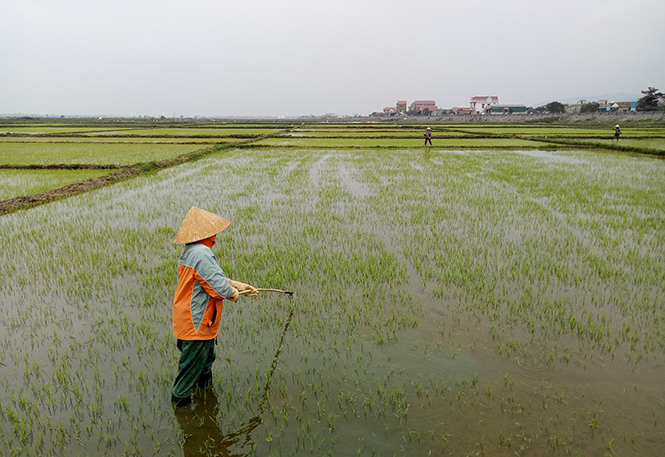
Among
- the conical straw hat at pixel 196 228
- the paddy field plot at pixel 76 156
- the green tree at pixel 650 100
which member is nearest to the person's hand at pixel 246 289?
the conical straw hat at pixel 196 228

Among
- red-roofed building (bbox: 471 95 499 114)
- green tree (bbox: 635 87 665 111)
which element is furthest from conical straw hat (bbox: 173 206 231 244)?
red-roofed building (bbox: 471 95 499 114)

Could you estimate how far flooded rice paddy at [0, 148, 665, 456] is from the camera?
2137 mm

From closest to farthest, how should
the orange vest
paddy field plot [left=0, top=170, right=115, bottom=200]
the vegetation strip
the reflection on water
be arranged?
the reflection on water → the orange vest → the vegetation strip → paddy field plot [left=0, top=170, right=115, bottom=200]

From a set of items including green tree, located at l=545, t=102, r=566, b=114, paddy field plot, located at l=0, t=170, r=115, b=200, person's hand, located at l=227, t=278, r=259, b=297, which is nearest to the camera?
person's hand, located at l=227, t=278, r=259, b=297

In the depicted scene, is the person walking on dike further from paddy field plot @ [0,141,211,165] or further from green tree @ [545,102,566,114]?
green tree @ [545,102,566,114]

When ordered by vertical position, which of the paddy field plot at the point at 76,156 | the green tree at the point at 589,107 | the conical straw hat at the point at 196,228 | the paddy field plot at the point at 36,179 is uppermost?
the green tree at the point at 589,107

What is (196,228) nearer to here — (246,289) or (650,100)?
(246,289)

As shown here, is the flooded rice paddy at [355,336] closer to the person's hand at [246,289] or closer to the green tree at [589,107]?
the person's hand at [246,289]

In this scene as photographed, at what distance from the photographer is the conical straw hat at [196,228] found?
222 centimetres

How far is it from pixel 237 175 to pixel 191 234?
962 cm

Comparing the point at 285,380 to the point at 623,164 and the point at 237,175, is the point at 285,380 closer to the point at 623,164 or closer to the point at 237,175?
the point at 237,175

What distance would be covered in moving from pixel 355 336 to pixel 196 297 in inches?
55.6

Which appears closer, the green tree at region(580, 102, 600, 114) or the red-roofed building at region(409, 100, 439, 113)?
the green tree at region(580, 102, 600, 114)

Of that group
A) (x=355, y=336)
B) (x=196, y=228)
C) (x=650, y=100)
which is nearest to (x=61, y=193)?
(x=196, y=228)
